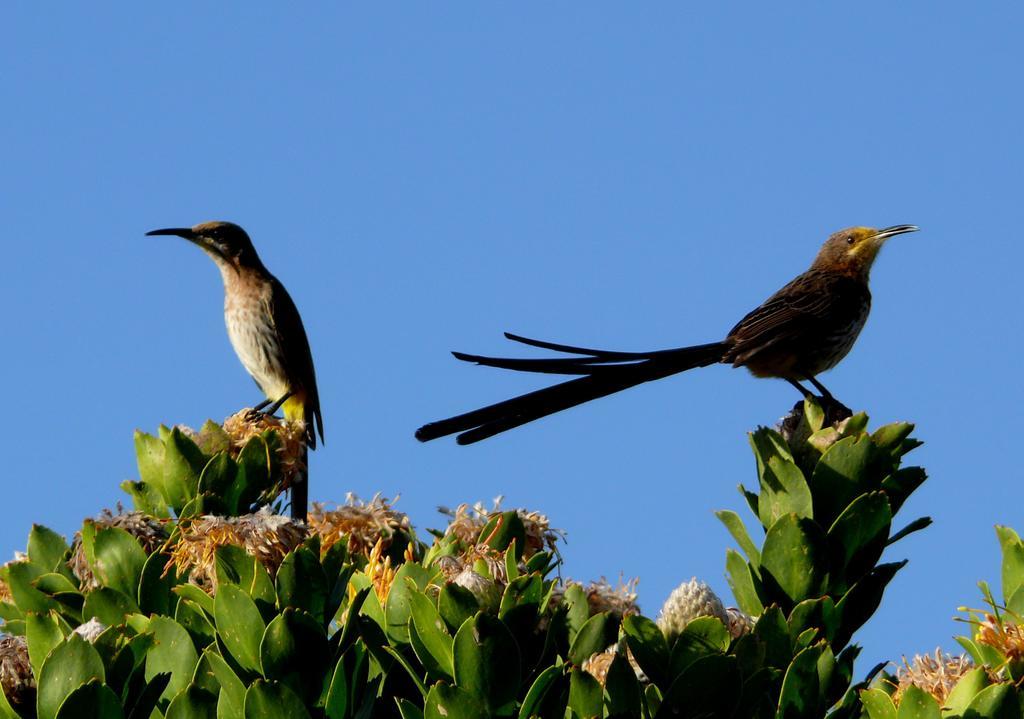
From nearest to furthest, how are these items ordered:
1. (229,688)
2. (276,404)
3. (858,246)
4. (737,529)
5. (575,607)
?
1. (229,688)
2. (575,607)
3. (737,529)
4. (858,246)
5. (276,404)

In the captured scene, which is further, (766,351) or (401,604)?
(766,351)

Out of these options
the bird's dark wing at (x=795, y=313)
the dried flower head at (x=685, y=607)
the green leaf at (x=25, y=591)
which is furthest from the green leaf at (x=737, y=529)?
the bird's dark wing at (x=795, y=313)

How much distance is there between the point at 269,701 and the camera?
268 cm

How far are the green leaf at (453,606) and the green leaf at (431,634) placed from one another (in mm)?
18

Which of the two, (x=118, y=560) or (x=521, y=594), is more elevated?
(x=118, y=560)

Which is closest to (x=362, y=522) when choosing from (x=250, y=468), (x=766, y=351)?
(x=250, y=468)

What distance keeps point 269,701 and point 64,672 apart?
0.46m

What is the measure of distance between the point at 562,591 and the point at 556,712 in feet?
1.51

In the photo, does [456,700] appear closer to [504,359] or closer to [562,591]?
[562,591]

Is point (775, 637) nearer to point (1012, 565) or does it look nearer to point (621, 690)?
point (621, 690)

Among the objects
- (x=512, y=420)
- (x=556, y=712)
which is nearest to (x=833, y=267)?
(x=512, y=420)

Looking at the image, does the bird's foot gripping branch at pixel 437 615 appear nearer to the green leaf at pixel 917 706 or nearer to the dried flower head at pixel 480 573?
the dried flower head at pixel 480 573

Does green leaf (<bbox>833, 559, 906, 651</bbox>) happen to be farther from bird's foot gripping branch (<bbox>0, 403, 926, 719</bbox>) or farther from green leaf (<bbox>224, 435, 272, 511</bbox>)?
green leaf (<bbox>224, 435, 272, 511</bbox>)

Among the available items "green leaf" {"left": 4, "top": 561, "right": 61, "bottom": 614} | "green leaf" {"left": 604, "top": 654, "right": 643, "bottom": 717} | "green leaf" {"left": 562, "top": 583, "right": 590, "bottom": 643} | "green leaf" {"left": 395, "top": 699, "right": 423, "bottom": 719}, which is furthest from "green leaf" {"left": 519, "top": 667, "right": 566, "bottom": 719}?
"green leaf" {"left": 4, "top": 561, "right": 61, "bottom": 614}
